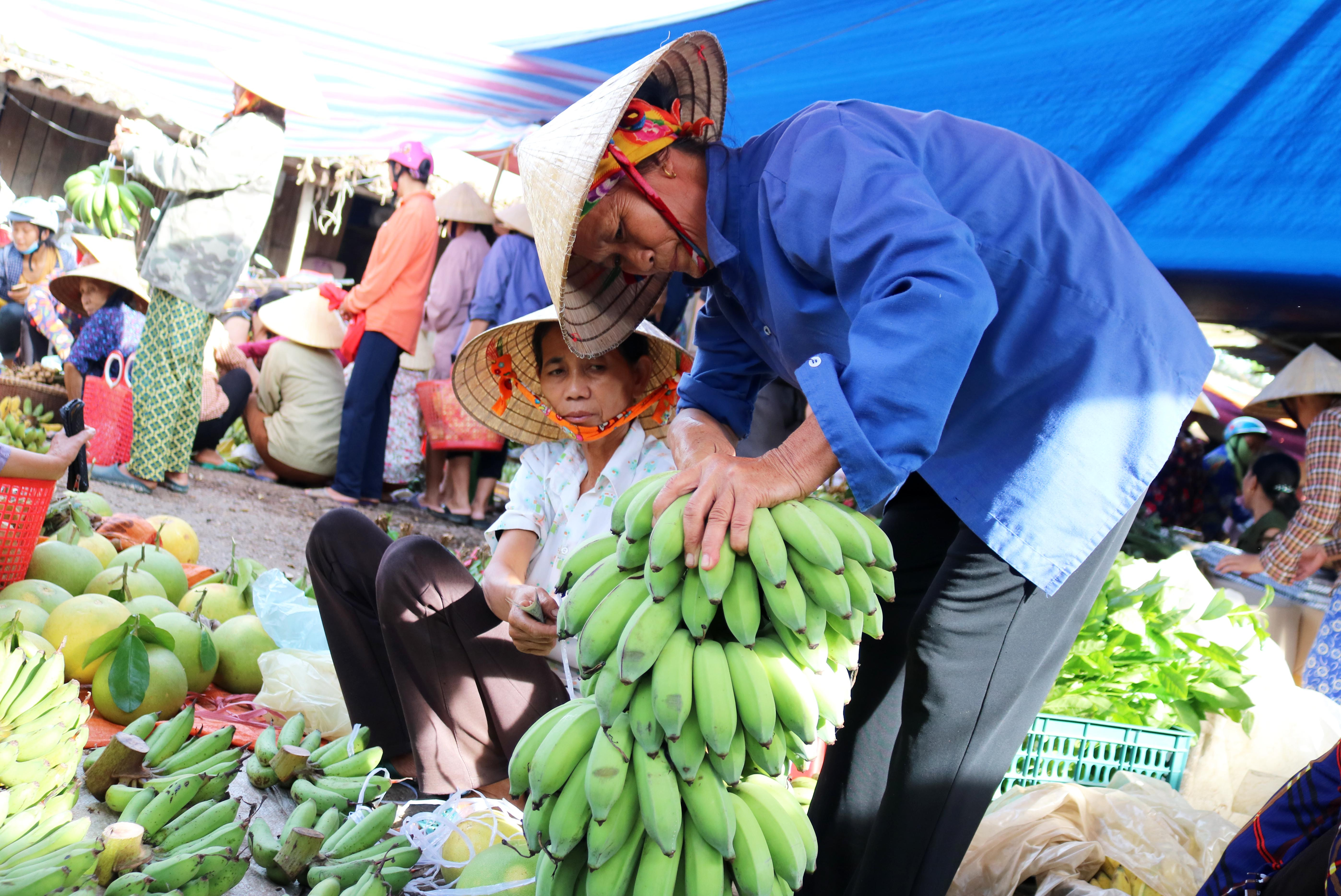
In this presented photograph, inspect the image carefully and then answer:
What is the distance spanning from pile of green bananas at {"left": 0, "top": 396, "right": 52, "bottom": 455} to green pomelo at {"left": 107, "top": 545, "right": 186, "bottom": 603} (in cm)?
44

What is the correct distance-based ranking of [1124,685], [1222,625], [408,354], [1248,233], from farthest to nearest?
[408,354], [1248,233], [1222,625], [1124,685]

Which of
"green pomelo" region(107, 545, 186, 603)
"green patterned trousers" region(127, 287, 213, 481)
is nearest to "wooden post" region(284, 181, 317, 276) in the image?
"green patterned trousers" region(127, 287, 213, 481)

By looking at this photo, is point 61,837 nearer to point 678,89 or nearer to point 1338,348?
point 678,89

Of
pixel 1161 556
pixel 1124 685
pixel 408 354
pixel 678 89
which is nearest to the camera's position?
pixel 678 89

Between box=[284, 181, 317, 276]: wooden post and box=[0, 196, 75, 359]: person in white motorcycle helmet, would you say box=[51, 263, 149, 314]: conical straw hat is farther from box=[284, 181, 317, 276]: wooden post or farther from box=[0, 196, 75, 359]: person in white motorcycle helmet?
box=[284, 181, 317, 276]: wooden post

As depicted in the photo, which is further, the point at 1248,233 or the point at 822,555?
the point at 1248,233

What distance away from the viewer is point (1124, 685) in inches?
102

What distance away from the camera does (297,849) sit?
5.74ft

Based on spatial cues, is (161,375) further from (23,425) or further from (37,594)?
(37,594)

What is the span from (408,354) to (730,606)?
5.90 metres

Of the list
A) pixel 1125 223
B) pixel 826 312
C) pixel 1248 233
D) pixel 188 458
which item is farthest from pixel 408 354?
pixel 826 312

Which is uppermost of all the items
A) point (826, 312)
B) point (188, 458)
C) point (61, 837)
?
point (826, 312)

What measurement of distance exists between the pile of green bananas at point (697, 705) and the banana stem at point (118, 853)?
0.82 metres

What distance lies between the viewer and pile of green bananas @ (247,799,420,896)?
1.68 meters
